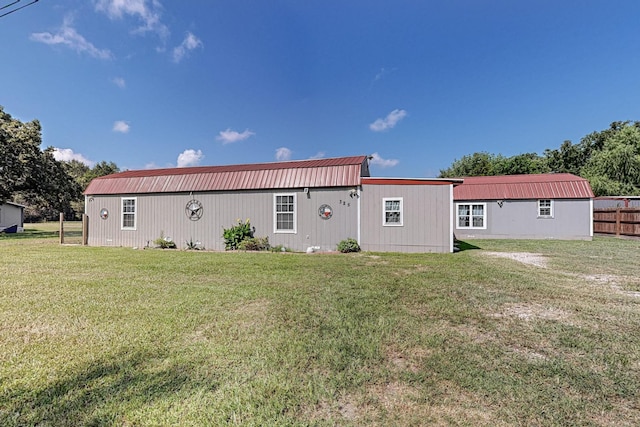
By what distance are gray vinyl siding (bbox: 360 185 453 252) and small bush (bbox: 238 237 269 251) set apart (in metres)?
3.73

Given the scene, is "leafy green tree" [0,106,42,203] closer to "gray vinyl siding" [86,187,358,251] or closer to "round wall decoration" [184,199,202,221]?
"gray vinyl siding" [86,187,358,251]

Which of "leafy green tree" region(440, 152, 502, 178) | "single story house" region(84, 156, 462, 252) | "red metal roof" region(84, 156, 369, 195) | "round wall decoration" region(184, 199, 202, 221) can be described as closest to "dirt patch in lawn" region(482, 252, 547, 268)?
"single story house" region(84, 156, 462, 252)

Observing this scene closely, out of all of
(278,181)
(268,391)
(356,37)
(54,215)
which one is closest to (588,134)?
(356,37)

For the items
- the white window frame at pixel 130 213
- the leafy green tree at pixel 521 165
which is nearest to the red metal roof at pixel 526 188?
the white window frame at pixel 130 213

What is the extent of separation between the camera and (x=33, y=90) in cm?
1159

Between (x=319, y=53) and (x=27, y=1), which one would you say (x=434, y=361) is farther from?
(x=319, y=53)

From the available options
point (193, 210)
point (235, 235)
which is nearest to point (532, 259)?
point (235, 235)

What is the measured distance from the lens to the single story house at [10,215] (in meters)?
22.1

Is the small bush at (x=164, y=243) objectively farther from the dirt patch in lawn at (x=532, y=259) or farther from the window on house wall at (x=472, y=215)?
the window on house wall at (x=472, y=215)

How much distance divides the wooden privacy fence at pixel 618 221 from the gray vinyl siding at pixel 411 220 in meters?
12.1

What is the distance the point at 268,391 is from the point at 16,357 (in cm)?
252

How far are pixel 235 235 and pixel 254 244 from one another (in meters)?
0.90

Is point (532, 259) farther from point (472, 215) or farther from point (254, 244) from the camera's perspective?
point (254, 244)

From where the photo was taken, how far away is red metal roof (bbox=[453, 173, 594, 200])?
15016 millimetres
